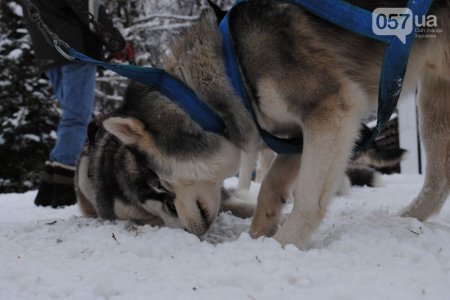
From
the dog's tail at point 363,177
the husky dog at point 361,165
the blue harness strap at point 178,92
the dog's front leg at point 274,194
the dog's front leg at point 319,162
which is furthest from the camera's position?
the dog's tail at point 363,177

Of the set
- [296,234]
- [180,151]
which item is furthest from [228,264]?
[180,151]

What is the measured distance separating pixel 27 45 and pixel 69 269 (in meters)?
9.32

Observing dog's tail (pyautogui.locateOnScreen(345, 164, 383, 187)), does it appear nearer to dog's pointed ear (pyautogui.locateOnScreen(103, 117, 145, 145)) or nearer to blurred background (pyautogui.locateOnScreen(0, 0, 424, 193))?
dog's pointed ear (pyautogui.locateOnScreen(103, 117, 145, 145))

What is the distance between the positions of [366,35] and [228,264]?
1.32 metres

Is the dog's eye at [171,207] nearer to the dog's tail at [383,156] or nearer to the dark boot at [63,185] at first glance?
the dark boot at [63,185]

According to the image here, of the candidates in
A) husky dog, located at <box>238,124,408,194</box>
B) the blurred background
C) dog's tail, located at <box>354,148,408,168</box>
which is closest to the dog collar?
husky dog, located at <box>238,124,408,194</box>

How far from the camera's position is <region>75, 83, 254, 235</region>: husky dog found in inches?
100

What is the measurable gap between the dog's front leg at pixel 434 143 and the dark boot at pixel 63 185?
334cm

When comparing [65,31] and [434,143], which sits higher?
[65,31]

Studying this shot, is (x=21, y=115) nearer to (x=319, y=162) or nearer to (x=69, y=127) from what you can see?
(x=69, y=127)

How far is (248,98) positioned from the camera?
2.43 meters

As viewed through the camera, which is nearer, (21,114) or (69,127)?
(69,127)

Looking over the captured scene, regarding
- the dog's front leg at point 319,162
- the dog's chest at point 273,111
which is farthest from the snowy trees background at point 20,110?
the dog's front leg at point 319,162

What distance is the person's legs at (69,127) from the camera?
4738 mm
